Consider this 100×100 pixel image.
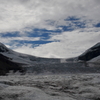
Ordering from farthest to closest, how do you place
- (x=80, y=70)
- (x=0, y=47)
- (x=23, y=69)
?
(x=0, y=47) < (x=23, y=69) < (x=80, y=70)

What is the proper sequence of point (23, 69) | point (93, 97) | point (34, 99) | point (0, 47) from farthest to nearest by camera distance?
1. point (0, 47)
2. point (23, 69)
3. point (93, 97)
4. point (34, 99)

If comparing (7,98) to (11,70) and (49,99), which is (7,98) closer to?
(49,99)

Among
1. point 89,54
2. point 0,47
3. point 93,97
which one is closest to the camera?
point 93,97

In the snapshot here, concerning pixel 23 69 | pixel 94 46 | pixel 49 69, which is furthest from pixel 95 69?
pixel 94 46

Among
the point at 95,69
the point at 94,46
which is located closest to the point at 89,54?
the point at 94,46

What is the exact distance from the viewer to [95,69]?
36.6 m

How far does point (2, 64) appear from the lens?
1603 inches

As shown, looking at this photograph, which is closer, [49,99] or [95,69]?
[49,99]

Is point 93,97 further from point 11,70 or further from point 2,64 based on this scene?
point 2,64

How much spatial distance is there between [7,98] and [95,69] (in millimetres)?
31882

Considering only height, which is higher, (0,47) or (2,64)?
(0,47)

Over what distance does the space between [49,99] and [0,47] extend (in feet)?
188

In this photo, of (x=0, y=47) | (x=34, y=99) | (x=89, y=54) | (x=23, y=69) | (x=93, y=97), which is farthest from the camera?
(x=89, y=54)

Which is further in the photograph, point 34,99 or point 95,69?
point 95,69
